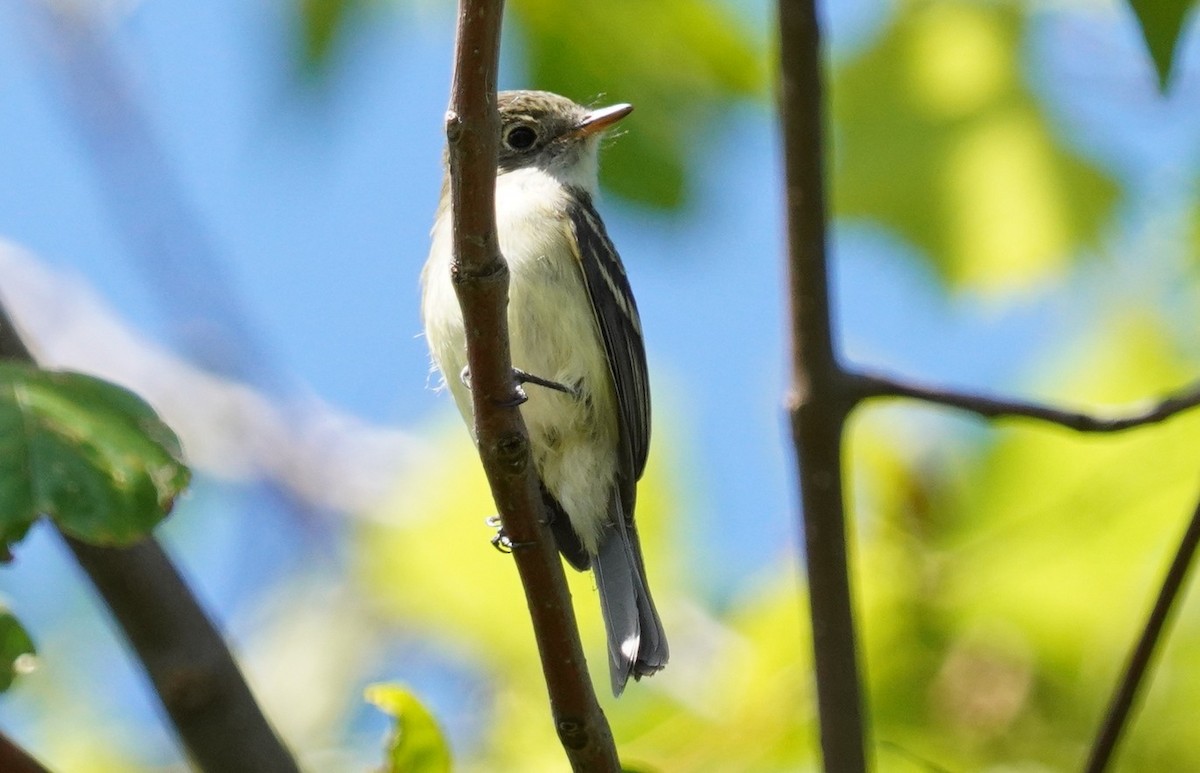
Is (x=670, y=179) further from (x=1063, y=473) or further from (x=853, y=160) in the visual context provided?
(x=1063, y=473)

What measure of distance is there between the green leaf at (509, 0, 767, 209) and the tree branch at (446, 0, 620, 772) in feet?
3.23

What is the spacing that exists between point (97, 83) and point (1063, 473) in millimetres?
5636

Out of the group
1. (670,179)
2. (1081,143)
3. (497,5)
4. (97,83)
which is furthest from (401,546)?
(97,83)

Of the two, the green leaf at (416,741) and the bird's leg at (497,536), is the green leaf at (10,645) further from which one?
the bird's leg at (497,536)

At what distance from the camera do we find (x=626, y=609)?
3344mm

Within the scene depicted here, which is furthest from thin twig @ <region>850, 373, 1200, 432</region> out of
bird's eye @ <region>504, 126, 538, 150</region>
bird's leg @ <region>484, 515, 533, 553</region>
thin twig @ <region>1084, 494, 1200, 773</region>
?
bird's eye @ <region>504, 126, 538, 150</region>

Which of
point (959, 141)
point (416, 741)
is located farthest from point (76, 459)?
point (959, 141)

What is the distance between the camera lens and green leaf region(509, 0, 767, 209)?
9.97ft

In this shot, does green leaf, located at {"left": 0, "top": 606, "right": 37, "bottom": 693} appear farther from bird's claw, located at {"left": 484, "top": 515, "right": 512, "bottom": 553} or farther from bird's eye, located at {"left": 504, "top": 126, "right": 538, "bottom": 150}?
bird's eye, located at {"left": 504, "top": 126, "right": 538, "bottom": 150}

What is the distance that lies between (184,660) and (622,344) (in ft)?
5.43

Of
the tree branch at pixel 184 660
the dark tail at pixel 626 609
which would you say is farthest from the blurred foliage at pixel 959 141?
the tree branch at pixel 184 660

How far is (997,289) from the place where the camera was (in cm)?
336

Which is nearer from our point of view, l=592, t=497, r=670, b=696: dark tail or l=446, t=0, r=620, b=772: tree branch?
l=446, t=0, r=620, b=772: tree branch

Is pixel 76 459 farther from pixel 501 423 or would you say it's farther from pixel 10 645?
pixel 501 423
